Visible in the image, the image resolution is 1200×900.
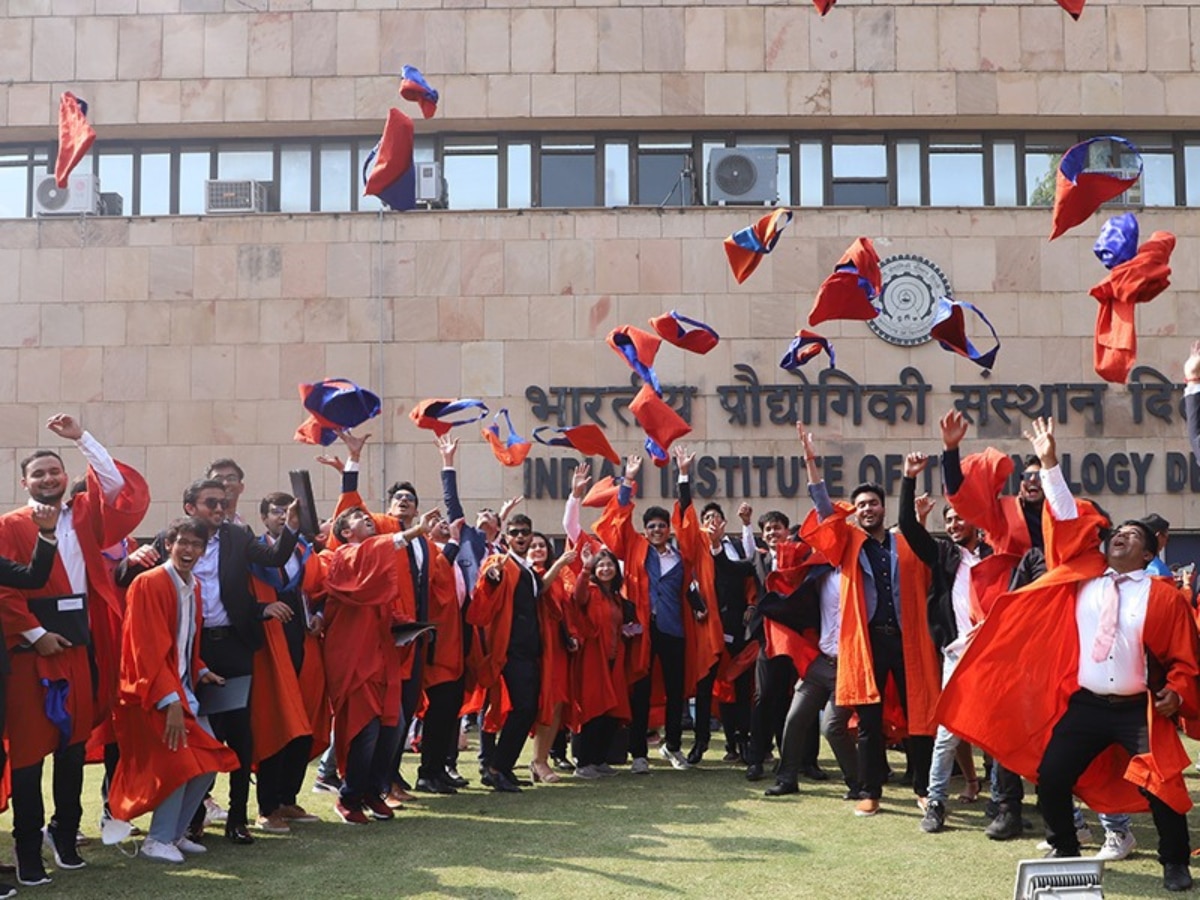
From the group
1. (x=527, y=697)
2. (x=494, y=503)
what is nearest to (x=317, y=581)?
(x=527, y=697)

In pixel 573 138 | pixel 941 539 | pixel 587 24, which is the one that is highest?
pixel 587 24

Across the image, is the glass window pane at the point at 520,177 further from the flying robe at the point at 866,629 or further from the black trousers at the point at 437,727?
the flying robe at the point at 866,629

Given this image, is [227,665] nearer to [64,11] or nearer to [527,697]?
[527,697]

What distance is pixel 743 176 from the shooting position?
1984 cm

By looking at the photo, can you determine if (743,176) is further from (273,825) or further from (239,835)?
(239,835)

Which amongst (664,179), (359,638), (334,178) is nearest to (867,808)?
(359,638)

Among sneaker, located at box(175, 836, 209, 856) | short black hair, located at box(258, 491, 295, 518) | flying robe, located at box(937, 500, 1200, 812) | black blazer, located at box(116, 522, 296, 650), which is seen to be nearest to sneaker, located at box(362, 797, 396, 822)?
sneaker, located at box(175, 836, 209, 856)

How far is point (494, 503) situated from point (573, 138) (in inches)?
203

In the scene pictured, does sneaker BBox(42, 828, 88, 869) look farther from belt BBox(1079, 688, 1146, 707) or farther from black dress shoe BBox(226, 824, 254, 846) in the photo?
belt BBox(1079, 688, 1146, 707)

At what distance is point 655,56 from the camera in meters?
20.0

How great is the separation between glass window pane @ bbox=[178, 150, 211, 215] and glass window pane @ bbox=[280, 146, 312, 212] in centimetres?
107

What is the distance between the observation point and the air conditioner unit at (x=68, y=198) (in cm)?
1997

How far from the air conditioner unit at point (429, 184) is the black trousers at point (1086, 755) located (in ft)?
46.5

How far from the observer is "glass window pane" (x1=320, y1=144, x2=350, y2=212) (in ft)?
66.9
